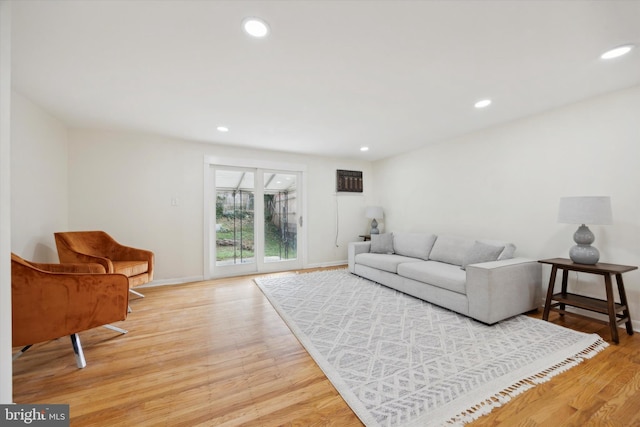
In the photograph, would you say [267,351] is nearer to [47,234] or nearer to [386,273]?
[386,273]

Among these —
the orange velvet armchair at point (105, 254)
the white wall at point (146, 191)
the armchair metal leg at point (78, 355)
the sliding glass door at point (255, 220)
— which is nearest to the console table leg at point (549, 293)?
the sliding glass door at point (255, 220)

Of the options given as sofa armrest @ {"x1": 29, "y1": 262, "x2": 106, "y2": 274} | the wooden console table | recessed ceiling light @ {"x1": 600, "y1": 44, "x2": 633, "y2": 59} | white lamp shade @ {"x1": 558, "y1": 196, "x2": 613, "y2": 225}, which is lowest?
the wooden console table

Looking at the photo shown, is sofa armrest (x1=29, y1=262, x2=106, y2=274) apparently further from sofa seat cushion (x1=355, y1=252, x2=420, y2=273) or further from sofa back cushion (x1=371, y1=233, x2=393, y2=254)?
sofa back cushion (x1=371, y1=233, x2=393, y2=254)

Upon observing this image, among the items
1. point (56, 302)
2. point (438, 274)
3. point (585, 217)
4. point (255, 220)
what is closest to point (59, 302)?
point (56, 302)

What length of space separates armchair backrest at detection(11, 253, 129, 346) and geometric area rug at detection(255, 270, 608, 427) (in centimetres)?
152

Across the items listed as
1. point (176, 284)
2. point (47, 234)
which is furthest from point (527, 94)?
point (47, 234)

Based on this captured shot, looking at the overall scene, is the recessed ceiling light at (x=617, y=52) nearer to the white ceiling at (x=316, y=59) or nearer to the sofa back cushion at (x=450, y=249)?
the white ceiling at (x=316, y=59)

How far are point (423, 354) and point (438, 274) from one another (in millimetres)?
1137

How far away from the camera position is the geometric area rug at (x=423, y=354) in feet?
4.63

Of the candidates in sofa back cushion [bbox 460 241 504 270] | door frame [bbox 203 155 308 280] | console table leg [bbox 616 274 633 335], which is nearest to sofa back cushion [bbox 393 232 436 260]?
sofa back cushion [bbox 460 241 504 270]

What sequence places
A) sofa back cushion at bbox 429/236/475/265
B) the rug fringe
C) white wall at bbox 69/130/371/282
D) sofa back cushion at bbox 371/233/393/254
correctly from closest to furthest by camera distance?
1. the rug fringe
2. sofa back cushion at bbox 429/236/475/265
3. white wall at bbox 69/130/371/282
4. sofa back cushion at bbox 371/233/393/254

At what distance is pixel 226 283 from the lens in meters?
3.92

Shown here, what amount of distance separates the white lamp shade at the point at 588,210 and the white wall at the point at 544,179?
1.40ft

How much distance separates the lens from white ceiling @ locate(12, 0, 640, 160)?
1445 millimetres
